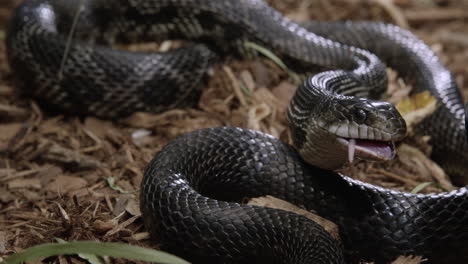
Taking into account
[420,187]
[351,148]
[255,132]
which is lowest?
[420,187]

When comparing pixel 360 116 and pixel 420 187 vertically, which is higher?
pixel 360 116

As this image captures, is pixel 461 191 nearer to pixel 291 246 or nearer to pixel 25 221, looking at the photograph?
pixel 291 246

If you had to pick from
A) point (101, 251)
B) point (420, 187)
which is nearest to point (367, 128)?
point (420, 187)

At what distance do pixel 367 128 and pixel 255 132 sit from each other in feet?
3.60

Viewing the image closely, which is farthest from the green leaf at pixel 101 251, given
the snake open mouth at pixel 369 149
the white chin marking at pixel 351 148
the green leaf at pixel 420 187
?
the green leaf at pixel 420 187

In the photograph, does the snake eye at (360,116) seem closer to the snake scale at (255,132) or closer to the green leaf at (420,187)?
the snake scale at (255,132)

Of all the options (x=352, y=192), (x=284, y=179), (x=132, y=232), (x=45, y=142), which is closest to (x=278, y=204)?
(x=284, y=179)

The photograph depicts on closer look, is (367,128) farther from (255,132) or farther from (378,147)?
(255,132)

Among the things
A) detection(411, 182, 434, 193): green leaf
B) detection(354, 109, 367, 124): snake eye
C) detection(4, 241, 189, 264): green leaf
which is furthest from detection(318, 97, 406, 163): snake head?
detection(4, 241, 189, 264): green leaf

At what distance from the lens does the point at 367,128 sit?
3.93m

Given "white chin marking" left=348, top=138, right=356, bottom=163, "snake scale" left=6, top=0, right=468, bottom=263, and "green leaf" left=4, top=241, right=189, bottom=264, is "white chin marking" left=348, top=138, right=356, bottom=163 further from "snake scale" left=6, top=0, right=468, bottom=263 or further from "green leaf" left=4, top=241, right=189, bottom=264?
"green leaf" left=4, top=241, right=189, bottom=264

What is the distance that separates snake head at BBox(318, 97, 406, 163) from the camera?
3881 mm

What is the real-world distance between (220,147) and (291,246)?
1.17m

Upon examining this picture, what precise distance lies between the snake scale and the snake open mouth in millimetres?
11
